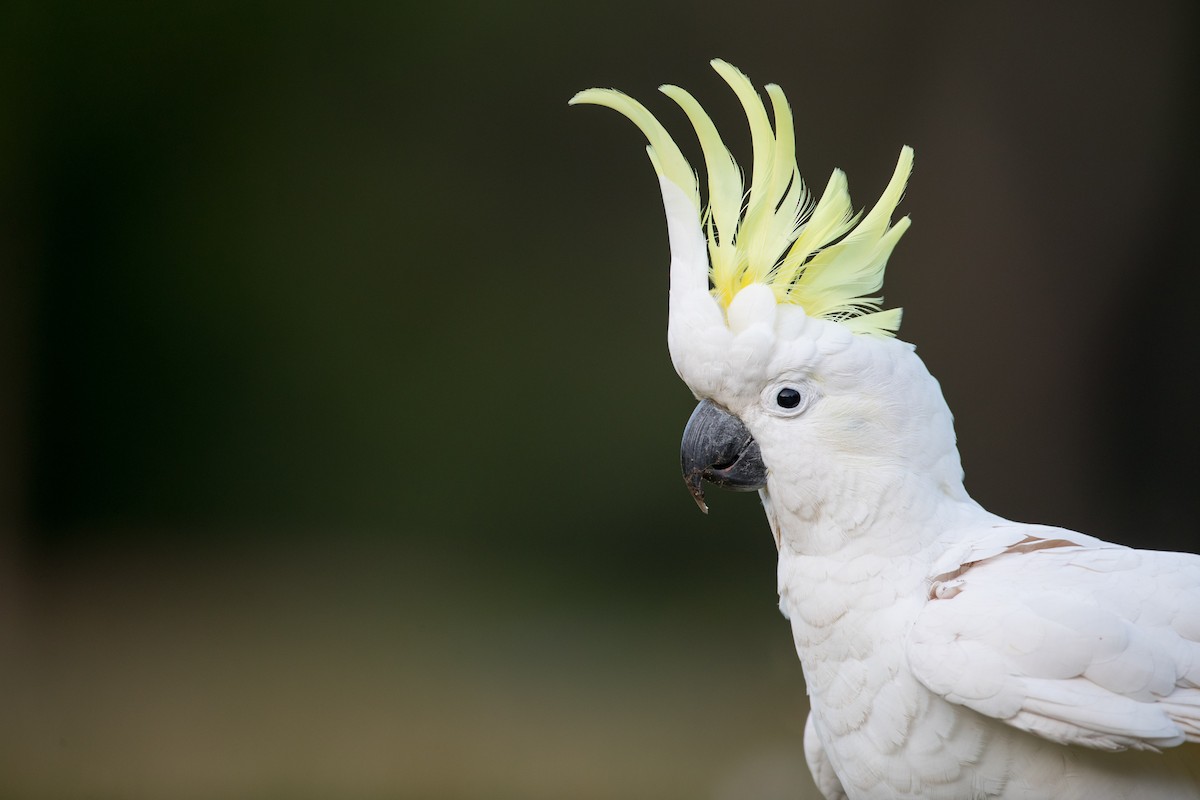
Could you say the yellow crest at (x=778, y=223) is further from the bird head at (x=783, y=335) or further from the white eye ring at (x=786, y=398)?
the white eye ring at (x=786, y=398)

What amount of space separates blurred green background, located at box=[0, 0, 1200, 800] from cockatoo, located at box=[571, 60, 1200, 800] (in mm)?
2120

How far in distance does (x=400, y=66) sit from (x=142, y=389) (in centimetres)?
180

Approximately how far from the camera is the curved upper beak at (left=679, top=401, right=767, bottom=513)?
57.8 inches

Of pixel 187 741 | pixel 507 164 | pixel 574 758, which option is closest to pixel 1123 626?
pixel 574 758

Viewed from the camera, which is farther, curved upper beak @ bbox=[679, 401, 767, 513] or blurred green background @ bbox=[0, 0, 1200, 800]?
blurred green background @ bbox=[0, 0, 1200, 800]

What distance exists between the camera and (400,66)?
13.5ft

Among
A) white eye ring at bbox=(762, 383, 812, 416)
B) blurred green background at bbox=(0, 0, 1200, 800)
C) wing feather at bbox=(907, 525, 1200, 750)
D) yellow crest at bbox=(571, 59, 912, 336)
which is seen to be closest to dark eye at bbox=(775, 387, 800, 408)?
white eye ring at bbox=(762, 383, 812, 416)

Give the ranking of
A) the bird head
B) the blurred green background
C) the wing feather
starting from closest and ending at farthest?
the wing feather, the bird head, the blurred green background

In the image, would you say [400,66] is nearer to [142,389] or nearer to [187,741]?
[142,389]

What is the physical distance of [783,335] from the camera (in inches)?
56.0

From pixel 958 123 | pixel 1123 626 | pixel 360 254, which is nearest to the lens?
pixel 1123 626

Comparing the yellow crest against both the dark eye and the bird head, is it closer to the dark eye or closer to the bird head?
the bird head

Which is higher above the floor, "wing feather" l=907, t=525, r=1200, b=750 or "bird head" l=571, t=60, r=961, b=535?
"bird head" l=571, t=60, r=961, b=535

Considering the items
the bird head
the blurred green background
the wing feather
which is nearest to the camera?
the wing feather
